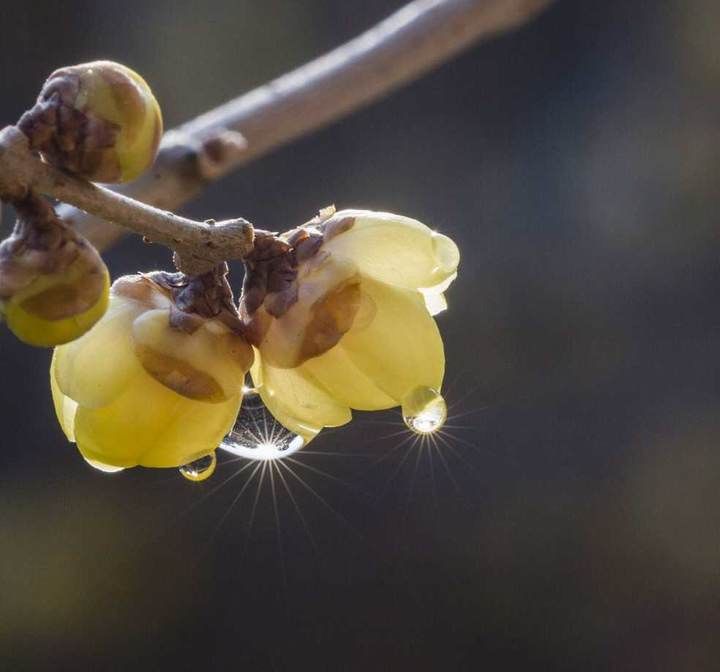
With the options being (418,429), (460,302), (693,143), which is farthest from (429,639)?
(418,429)

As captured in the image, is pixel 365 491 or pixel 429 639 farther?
pixel 429 639

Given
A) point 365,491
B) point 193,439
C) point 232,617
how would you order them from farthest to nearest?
1. point 232,617
2. point 365,491
3. point 193,439

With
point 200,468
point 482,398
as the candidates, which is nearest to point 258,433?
point 200,468

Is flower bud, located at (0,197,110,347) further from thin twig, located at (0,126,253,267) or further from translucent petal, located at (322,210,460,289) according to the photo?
translucent petal, located at (322,210,460,289)

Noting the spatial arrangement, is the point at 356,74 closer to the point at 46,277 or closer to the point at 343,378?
the point at 343,378

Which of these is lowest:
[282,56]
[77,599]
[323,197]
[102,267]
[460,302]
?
[102,267]

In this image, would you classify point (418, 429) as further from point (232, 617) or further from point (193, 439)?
point (232, 617)

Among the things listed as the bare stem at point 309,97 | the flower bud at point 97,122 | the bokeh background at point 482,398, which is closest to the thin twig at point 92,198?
the flower bud at point 97,122

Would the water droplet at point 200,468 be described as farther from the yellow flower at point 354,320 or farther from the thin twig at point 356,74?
the thin twig at point 356,74
